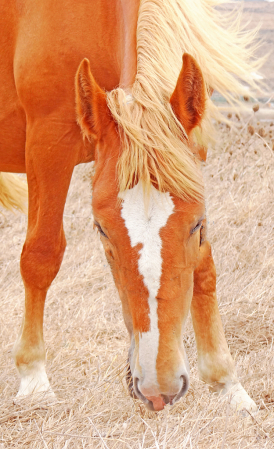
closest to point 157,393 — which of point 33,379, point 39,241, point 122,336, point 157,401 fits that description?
point 157,401

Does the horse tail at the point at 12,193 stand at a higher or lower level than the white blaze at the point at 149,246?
lower

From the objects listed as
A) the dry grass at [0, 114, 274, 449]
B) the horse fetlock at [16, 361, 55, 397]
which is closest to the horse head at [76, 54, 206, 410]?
the dry grass at [0, 114, 274, 449]

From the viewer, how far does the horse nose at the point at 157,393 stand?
1.81 metres

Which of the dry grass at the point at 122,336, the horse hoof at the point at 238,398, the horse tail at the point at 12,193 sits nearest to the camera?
the dry grass at the point at 122,336

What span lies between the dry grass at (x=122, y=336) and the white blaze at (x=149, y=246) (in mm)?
339

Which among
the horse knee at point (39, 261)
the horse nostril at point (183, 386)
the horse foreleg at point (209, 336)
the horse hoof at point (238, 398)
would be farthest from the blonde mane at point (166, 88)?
the horse knee at point (39, 261)

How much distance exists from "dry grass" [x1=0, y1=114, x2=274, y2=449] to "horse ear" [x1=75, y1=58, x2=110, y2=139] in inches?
45.4

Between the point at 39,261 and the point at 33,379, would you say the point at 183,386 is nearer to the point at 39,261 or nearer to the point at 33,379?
the point at 33,379

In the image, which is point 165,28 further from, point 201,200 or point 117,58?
point 201,200

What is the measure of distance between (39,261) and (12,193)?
1.62 m

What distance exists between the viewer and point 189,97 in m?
1.98

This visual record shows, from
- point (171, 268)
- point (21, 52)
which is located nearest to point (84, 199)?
point (21, 52)

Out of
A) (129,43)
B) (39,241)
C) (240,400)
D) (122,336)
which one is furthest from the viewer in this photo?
(122,336)

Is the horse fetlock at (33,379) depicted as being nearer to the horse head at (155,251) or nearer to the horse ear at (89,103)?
the horse head at (155,251)
